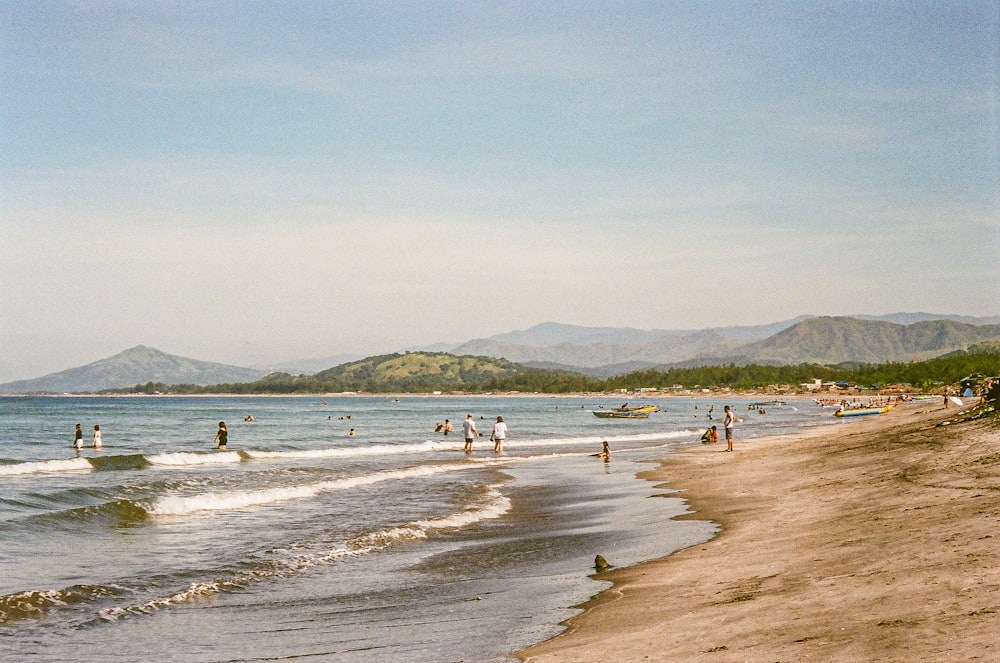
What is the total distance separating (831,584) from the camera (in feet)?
32.0

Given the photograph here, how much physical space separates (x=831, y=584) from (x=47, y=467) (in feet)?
119

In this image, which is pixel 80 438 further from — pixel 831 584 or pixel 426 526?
pixel 831 584

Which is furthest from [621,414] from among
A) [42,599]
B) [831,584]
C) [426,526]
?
[831,584]

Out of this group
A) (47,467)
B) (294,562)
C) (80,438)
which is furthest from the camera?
(80,438)

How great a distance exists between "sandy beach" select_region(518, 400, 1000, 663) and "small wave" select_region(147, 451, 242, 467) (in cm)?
2930

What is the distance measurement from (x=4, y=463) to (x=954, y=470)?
39.4m

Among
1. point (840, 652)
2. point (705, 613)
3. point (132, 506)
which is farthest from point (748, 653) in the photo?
point (132, 506)

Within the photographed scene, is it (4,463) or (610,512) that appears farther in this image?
(4,463)

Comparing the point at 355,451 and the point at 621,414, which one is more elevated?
the point at 355,451

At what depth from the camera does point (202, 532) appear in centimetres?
1978

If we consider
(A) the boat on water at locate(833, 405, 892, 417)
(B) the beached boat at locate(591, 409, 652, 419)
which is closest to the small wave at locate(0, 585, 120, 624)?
(A) the boat on water at locate(833, 405, 892, 417)

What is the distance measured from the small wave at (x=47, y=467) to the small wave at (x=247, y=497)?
13573mm

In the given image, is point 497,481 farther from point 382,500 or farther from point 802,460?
point 802,460

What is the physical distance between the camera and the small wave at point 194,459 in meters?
42.0
